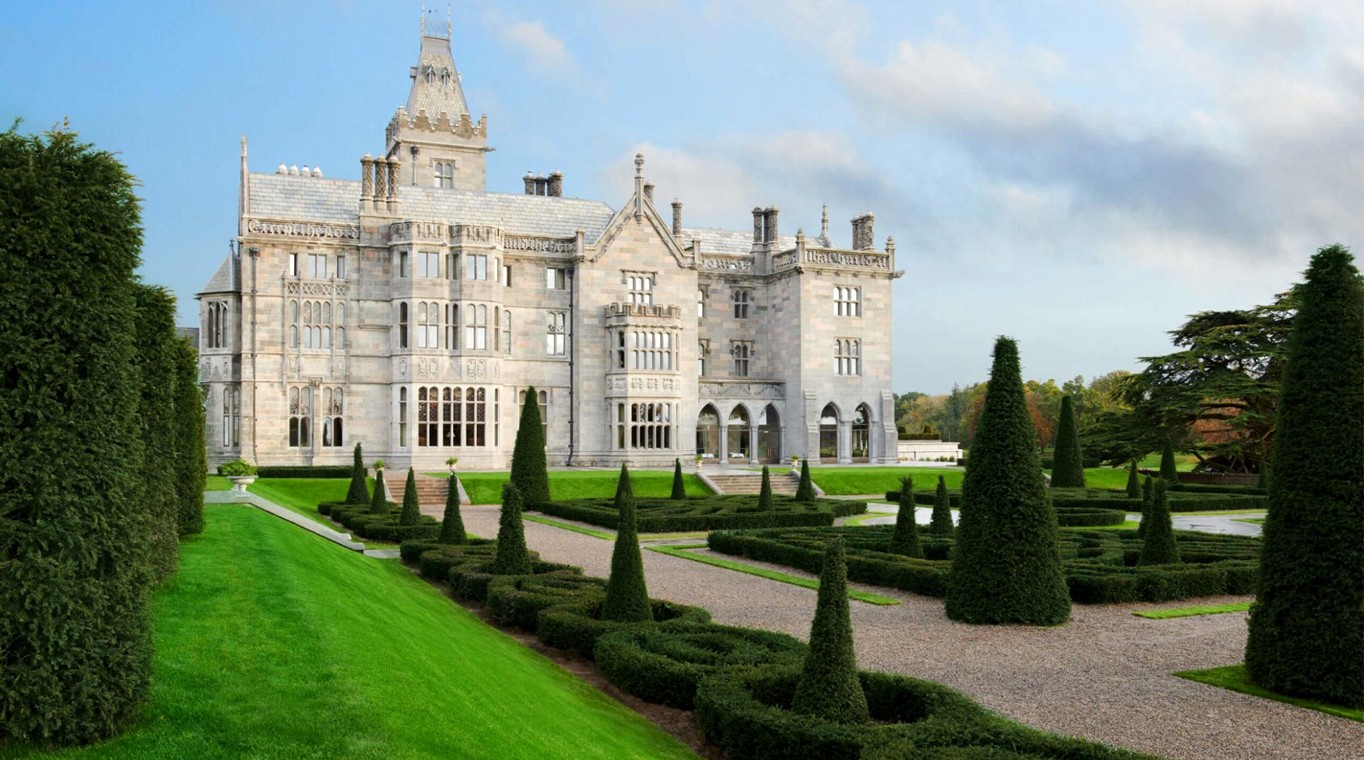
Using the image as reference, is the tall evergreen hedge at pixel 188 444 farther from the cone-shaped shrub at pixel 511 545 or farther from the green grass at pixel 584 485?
the green grass at pixel 584 485

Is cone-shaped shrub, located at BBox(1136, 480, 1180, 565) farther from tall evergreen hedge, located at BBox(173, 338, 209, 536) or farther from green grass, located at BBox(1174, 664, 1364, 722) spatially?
tall evergreen hedge, located at BBox(173, 338, 209, 536)

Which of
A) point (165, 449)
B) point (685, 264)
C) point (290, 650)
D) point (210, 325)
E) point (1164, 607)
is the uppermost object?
point (685, 264)

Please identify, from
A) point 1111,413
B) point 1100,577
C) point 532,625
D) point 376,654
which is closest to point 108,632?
point 376,654

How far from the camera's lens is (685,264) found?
52469 millimetres

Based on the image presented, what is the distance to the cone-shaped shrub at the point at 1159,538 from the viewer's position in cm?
1952

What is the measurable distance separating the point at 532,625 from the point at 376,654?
6234 mm

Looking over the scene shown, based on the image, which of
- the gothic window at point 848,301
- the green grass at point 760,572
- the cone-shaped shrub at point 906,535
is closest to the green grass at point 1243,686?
the green grass at point 760,572

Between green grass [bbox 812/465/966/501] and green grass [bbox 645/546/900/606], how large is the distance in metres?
19.5

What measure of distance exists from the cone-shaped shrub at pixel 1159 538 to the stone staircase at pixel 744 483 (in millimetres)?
23337

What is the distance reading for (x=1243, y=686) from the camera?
11.7 m

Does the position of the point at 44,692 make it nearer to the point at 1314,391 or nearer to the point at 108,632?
the point at 108,632

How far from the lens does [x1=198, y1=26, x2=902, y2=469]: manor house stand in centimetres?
4603

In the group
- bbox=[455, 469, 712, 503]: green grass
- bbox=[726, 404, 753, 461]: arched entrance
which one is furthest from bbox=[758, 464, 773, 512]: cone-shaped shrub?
bbox=[726, 404, 753, 461]: arched entrance

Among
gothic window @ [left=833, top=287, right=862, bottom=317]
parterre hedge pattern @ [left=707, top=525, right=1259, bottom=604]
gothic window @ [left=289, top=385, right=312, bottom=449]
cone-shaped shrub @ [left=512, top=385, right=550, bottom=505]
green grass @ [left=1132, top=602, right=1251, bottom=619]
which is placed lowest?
green grass @ [left=1132, top=602, right=1251, bottom=619]
